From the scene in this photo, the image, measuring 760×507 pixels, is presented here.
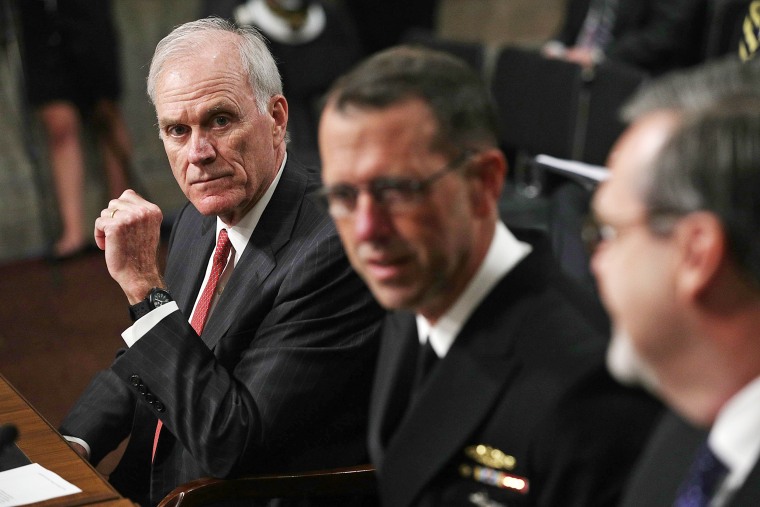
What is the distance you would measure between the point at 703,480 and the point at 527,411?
0.88 feet

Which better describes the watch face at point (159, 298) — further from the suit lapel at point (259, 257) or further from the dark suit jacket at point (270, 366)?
the suit lapel at point (259, 257)

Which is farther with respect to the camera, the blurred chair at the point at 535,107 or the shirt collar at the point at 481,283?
the blurred chair at the point at 535,107

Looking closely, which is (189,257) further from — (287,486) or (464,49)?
(464,49)

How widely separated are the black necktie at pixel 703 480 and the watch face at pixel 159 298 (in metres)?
1.17

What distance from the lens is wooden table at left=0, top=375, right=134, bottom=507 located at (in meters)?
1.83

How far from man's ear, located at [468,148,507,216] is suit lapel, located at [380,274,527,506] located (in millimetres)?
114

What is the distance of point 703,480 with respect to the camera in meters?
1.25

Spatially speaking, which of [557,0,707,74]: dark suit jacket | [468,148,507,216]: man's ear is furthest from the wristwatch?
[557,0,707,74]: dark suit jacket

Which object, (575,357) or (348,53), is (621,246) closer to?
(575,357)

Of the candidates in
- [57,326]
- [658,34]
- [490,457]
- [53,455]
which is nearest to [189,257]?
[53,455]

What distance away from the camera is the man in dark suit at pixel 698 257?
1134mm

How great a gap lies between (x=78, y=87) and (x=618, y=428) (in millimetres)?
4854

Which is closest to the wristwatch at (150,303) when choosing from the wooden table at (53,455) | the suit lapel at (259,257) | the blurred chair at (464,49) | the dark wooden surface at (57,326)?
the suit lapel at (259,257)

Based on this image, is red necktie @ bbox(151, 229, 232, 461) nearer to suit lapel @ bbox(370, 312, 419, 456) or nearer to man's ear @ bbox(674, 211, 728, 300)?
suit lapel @ bbox(370, 312, 419, 456)
